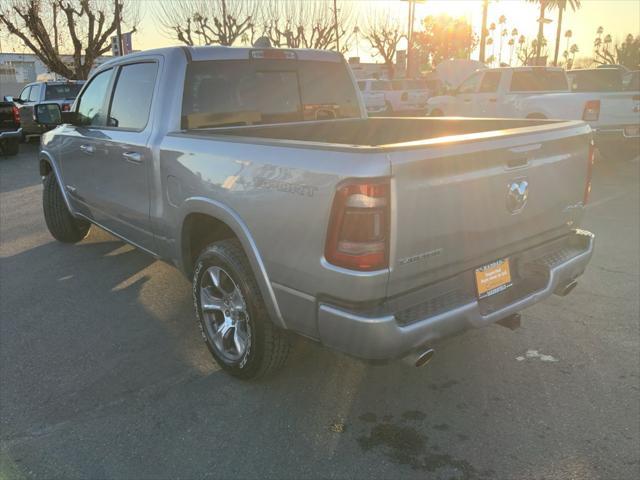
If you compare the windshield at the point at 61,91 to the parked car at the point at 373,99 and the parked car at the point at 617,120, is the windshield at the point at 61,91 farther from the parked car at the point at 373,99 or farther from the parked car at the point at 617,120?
the parked car at the point at 617,120

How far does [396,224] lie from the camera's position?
2.26 metres

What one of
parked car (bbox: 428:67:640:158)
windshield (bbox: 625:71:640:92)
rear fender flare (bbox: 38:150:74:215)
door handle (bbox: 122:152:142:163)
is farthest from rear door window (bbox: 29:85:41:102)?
windshield (bbox: 625:71:640:92)

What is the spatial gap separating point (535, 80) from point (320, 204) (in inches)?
421

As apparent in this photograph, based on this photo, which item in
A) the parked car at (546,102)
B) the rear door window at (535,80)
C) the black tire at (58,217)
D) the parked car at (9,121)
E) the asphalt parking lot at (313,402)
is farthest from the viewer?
the parked car at (9,121)

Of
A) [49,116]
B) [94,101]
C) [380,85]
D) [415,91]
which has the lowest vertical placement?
[415,91]

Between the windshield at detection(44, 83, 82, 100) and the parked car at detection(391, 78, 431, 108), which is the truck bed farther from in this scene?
the parked car at detection(391, 78, 431, 108)

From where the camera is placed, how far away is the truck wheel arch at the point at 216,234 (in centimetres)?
273

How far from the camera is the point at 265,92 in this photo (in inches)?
163

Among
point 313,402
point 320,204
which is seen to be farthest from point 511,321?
point 320,204

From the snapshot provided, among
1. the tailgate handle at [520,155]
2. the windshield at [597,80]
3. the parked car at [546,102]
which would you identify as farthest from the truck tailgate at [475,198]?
the windshield at [597,80]

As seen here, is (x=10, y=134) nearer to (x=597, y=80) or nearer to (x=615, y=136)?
(x=615, y=136)

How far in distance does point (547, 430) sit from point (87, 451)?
226 centimetres

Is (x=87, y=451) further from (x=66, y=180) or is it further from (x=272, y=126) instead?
(x=66, y=180)

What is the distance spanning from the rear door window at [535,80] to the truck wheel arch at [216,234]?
9.79m
